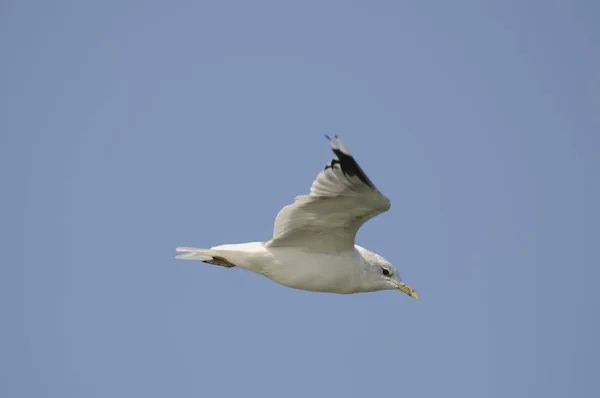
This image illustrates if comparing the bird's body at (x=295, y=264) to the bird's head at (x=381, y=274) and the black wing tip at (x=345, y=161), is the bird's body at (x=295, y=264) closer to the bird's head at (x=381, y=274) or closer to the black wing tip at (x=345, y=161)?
the bird's head at (x=381, y=274)

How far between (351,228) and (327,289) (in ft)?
3.29

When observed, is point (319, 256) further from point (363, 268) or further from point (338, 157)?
point (338, 157)

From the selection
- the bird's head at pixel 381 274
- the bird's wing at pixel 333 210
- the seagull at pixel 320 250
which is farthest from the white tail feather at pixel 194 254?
the bird's head at pixel 381 274

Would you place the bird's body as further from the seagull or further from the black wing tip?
the black wing tip

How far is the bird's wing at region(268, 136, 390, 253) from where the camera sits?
43.9 ft

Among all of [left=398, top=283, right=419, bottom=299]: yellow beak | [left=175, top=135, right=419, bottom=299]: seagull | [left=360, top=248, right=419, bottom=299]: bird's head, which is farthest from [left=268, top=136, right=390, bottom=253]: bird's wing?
[left=398, top=283, right=419, bottom=299]: yellow beak

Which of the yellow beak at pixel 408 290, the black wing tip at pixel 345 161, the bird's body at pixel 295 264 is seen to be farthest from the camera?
the yellow beak at pixel 408 290

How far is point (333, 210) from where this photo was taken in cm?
1412

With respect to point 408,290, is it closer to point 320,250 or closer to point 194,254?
point 320,250

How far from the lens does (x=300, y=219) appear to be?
14.4m

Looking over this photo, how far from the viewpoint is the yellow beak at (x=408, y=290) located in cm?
1584

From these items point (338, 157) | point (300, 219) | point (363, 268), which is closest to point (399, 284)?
point (363, 268)

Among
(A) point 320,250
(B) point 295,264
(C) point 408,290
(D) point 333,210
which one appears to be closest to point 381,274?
(C) point 408,290

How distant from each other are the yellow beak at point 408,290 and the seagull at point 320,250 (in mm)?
218
